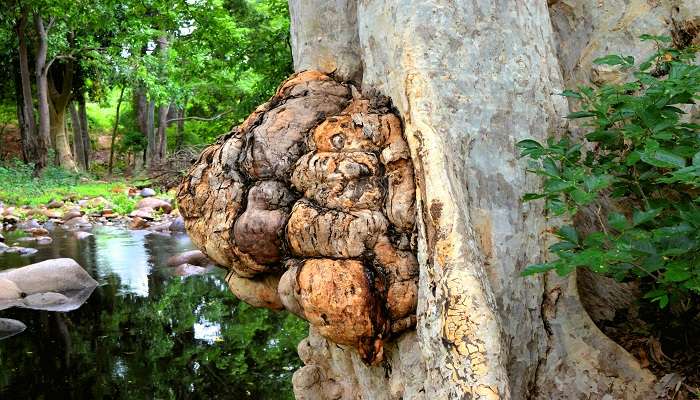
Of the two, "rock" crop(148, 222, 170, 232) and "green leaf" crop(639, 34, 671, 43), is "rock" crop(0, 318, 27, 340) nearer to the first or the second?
"green leaf" crop(639, 34, 671, 43)

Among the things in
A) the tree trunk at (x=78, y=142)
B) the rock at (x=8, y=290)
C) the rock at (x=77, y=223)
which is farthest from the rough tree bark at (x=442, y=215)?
the tree trunk at (x=78, y=142)

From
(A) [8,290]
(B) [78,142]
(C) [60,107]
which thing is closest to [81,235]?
(A) [8,290]

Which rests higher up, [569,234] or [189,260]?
[569,234]

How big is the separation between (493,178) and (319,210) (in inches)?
24.3

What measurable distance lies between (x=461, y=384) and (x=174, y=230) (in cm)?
1164

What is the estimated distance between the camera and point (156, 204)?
15516 mm

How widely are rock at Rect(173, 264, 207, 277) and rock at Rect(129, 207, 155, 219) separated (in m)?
5.63

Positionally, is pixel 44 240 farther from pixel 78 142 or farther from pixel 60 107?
pixel 78 142

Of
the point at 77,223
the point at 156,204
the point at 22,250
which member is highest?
the point at 156,204

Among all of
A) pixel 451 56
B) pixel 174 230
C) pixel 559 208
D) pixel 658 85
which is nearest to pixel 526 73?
pixel 451 56

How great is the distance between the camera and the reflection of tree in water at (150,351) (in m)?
5.04

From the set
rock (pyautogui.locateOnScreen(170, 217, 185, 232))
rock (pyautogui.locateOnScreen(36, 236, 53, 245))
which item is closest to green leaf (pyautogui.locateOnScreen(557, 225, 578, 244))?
rock (pyautogui.locateOnScreen(36, 236, 53, 245))

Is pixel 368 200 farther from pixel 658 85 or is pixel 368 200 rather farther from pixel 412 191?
pixel 658 85

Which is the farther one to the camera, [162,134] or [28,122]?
[162,134]
